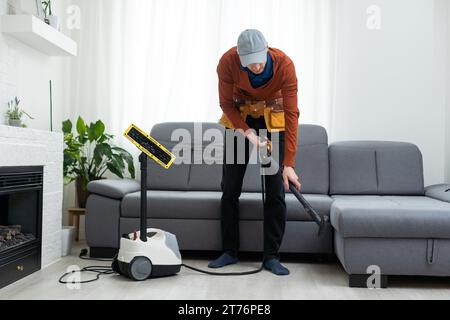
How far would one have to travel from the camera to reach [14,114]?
2.81m

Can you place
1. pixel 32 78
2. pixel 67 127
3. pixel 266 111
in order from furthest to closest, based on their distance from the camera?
pixel 67 127, pixel 32 78, pixel 266 111

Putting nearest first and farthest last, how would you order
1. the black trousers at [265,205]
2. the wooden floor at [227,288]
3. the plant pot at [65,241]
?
the wooden floor at [227,288], the black trousers at [265,205], the plant pot at [65,241]

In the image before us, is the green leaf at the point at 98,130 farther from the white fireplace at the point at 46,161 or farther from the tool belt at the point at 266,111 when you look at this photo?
the tool belt at the point at 266,111

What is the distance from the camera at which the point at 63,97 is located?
12.7 ft

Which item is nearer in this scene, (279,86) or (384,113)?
(279,86)

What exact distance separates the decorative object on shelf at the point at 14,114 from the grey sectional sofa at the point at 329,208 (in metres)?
0.57

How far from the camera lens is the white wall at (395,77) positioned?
3.66 m

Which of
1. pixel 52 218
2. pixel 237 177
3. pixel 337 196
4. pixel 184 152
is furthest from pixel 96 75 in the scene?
pixel 337 196

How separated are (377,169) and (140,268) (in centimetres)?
182

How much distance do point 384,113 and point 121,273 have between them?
2285 mm

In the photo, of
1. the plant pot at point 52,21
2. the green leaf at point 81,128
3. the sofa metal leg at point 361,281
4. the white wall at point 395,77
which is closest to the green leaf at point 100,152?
the green leaf at point 81,128

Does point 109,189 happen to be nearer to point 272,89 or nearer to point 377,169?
point 272,89

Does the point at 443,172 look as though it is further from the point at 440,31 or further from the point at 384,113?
the point at 440,31

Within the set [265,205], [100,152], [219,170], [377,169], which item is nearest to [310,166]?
[377,169]
